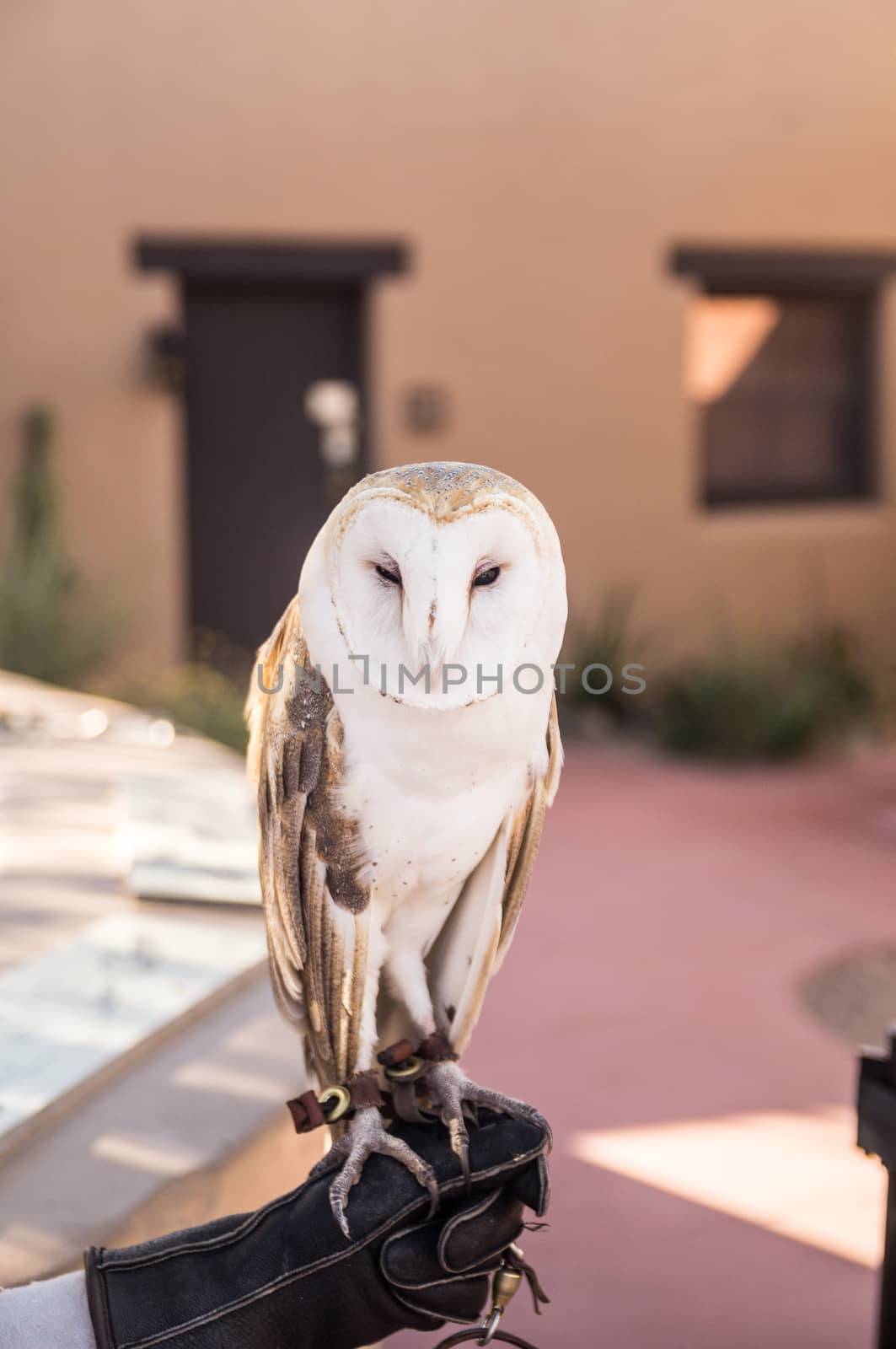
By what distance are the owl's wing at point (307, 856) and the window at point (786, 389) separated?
21.1ft

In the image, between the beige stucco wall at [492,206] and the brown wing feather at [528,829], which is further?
the beige stucco wall at [492,206]

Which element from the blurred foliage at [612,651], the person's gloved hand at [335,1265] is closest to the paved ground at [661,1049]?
the person's gloved hand at [335,1265]

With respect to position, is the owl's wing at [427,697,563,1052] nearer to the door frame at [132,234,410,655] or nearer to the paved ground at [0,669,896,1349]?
the paved ground at [0,669,896,1349]

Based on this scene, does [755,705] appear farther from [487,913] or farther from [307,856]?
[307,856]

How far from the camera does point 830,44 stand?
7234 millimetres

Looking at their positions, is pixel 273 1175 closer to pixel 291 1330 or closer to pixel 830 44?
pixel 291 1330

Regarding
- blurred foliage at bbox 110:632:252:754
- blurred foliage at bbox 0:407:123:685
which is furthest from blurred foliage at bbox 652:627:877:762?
blurred foliage at bbox 0:407:123:685

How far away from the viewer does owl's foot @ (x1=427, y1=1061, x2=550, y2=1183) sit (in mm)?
1442

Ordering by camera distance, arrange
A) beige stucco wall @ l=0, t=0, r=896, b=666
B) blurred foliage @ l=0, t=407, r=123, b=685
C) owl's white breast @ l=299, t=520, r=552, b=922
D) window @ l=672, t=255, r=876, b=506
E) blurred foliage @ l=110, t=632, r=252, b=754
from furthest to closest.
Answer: window @ l=672, t=255, r=876, b=506 → beige stucco wall @ l=0, t=0, r=896, b=666 → blurred foliage @ l=0, t=407, r=123, b=685 → blurred foliage @ l=110, t=632, r=252, b=754 → owl's white breast @ l=299, t=520, r=552, b=922

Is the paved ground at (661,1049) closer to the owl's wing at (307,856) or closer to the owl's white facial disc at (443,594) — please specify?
the owl's wing at (307,856)

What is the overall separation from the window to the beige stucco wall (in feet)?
0.82

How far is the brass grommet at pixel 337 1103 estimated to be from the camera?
1451 mm

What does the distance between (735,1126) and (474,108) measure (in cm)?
548

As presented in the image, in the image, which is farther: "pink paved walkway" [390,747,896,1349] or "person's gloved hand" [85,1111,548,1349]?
"pink paved walkway" [390,747,896,1349]
